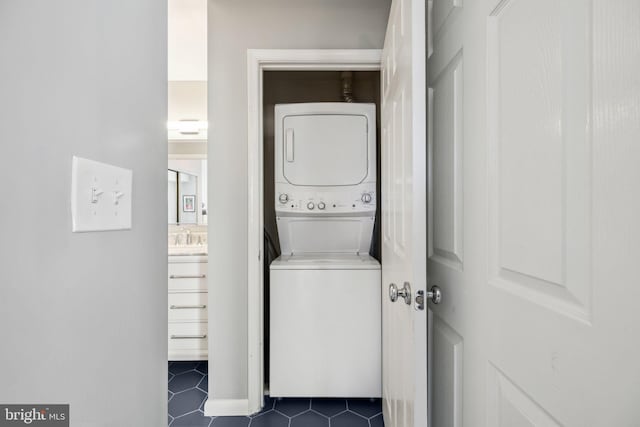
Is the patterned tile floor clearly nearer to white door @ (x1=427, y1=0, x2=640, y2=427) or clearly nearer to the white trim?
white door @ (x1=427, y1=0, x2=640, y2=427)

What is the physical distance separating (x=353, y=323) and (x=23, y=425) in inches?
66.6

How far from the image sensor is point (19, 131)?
434 millimetres

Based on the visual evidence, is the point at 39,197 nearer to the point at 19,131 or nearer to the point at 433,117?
the point at 19,131

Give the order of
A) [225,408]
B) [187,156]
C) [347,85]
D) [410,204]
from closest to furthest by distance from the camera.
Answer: [410,204] → [225,408] → [347,85] → [187,156]

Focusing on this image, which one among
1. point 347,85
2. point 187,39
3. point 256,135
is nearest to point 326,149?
point 256,135

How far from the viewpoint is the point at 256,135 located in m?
1.93

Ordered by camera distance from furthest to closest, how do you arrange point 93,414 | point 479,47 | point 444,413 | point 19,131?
point 444,413, point 479,47, point 93,414, point 19,131

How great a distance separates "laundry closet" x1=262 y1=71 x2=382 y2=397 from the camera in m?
1.96

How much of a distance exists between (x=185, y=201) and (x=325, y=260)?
187cm

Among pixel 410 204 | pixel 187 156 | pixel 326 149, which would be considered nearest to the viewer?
pixel 410 204

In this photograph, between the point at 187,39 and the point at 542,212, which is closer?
the point at 542,212

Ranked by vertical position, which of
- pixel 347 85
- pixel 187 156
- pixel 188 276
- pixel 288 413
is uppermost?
pixel 347 85

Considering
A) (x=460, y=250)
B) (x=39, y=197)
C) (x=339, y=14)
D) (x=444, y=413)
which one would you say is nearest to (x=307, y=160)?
(x=339, y=14)

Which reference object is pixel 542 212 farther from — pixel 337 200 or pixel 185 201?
pixel 185 201
